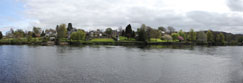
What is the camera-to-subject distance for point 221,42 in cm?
14862

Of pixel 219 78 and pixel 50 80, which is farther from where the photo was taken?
pixel 219 78

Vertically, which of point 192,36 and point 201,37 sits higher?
point 192,36

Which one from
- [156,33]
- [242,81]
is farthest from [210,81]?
[156,33]

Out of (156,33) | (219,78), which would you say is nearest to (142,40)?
(156,33)

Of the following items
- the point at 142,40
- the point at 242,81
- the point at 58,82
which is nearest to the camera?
the point at 58,82

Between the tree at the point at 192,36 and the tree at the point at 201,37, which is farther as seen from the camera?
the tree at the point at 192,36

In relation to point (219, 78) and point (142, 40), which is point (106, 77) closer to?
point (219, 78)

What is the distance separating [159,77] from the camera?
73.5 feet

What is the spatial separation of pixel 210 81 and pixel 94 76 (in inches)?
523

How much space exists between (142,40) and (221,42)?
6833 centimetres

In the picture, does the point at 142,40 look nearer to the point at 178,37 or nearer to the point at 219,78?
the point at 178,37

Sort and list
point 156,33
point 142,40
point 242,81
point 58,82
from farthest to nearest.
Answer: point 156,33 → point 142,40 → point 242,81 → point 58,82

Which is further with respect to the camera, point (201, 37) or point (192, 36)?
point (192, 36)

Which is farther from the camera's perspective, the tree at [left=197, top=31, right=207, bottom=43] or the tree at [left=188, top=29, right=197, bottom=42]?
the tree at [left=188, top=29, right=197, bottom=42]
